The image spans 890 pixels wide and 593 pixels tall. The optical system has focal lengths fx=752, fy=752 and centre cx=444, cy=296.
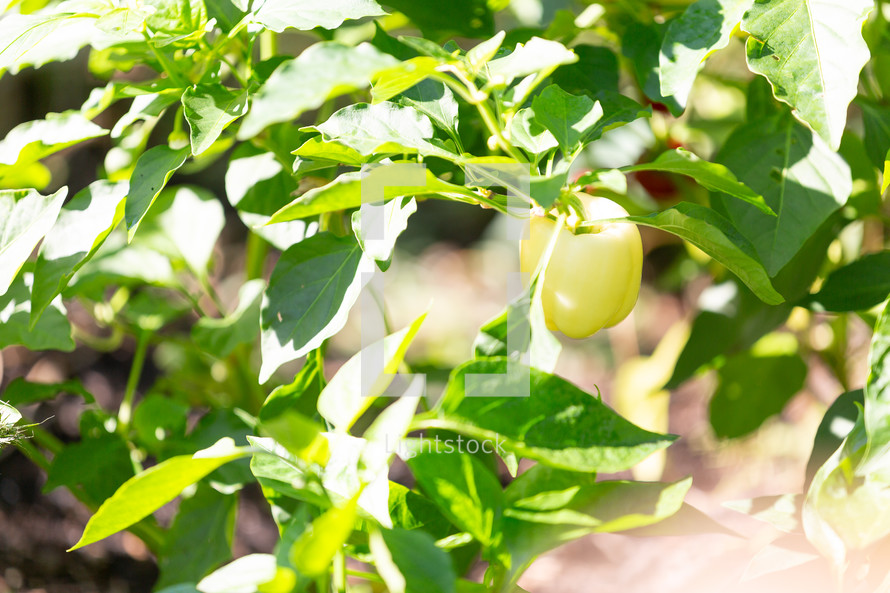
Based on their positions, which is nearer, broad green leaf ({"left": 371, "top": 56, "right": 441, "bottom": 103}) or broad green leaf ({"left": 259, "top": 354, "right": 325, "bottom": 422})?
broad green leaf ({"left": 371, "top": 56, "right": 441, "bottom": 103})

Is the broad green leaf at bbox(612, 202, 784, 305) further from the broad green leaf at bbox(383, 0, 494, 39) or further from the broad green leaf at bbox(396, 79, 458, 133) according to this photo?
the broad green leaf at bbox(383, 0, 494, 39)

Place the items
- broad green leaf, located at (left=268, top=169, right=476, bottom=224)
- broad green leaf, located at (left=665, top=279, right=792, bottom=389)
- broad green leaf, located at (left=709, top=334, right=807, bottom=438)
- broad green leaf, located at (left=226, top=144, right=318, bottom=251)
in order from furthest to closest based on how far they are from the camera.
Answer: broad green leaf, located at (left=709, top=334, right=807, bottom=438), broad green leaf, located at (left=665, top=279, right=792, bottom=389), broad green leaf, located at (left=226, top=144, right=318, bottom=251), broad green leaf, located at (left=268, top=169, right=476, bottom=224)

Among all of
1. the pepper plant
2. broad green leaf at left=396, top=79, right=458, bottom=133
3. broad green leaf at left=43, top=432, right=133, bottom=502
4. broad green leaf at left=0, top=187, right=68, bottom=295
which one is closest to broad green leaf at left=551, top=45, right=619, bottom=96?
the pepper plant

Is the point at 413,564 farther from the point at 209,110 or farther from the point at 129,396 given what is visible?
the point at 129,396

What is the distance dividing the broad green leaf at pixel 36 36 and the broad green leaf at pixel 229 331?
0.24 meters

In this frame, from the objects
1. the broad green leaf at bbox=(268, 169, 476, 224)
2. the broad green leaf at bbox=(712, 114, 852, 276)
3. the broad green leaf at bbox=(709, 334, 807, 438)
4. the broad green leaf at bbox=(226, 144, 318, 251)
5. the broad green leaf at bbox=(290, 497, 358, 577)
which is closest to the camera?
the broad green leaf at bbox=(290, 497, 358, 577)

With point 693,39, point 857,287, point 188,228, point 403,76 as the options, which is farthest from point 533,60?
point 188,228

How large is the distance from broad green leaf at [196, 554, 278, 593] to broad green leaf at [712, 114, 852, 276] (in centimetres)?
34

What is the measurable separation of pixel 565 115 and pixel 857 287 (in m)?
0.34

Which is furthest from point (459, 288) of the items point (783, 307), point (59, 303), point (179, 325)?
point (59, 303)

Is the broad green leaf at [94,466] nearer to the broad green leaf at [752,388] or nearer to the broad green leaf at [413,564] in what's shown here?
the broad green leaf at [413,564]

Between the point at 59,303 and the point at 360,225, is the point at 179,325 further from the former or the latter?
the point at 360,225

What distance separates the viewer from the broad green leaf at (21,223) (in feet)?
1.47

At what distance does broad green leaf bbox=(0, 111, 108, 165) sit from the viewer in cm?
50
